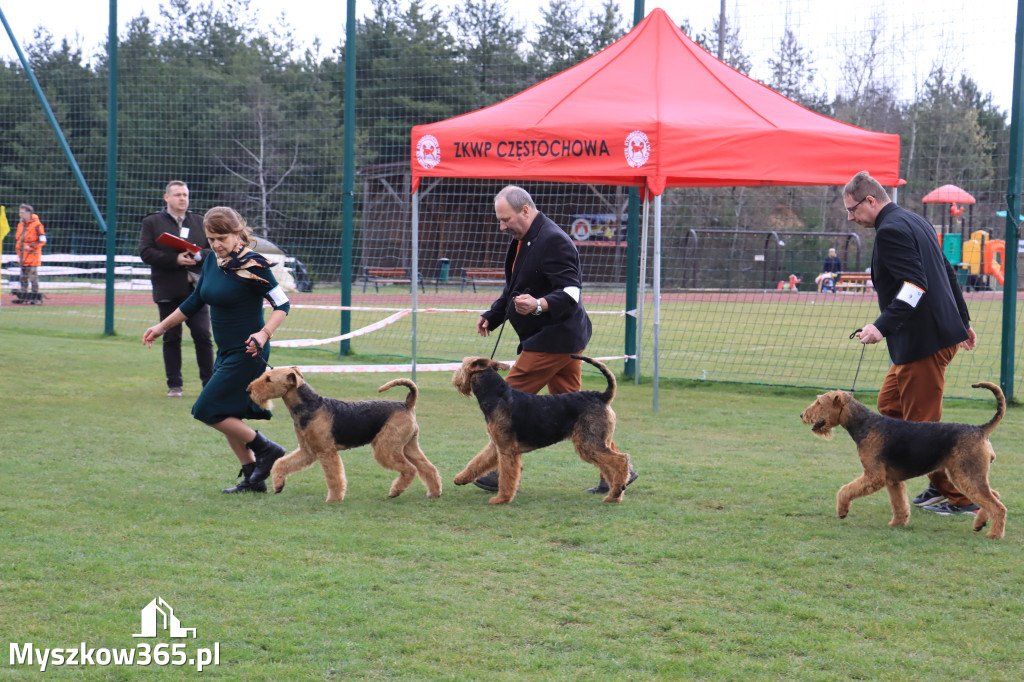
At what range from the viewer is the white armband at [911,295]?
534cm

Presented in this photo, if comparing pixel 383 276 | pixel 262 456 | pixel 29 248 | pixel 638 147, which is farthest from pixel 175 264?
pixel 383 276

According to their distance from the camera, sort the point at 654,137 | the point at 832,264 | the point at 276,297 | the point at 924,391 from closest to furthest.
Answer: the point at 924,391 → the point at 276,297 → the point at 654,137 → the point at 832,264

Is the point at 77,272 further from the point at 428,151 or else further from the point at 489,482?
the point at 489,482

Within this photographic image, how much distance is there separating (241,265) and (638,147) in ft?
13.4

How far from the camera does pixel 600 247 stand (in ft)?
61.5

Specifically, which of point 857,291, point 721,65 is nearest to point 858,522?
point 721,65

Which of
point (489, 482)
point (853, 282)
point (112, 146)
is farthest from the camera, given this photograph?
point (853, 282)

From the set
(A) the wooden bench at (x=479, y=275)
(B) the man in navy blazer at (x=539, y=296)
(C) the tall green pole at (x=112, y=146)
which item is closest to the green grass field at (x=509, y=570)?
(B) the man in navy blazer at (x=539, y=296)

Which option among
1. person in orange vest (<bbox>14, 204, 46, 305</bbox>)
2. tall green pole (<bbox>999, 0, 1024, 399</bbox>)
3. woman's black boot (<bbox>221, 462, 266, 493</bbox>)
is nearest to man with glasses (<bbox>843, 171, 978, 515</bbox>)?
woman's black boot (<bbox>221, 462, 266, 493</bbox>)

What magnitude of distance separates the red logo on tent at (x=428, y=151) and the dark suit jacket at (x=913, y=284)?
4.58 metres

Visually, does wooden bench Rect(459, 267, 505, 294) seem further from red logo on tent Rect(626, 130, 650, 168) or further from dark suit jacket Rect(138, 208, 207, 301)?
red logo on tent Rect(626, 130, 650, 168)

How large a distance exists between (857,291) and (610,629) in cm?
2118

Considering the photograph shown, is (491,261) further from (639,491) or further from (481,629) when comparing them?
(481,629)

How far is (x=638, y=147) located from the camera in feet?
28.1
